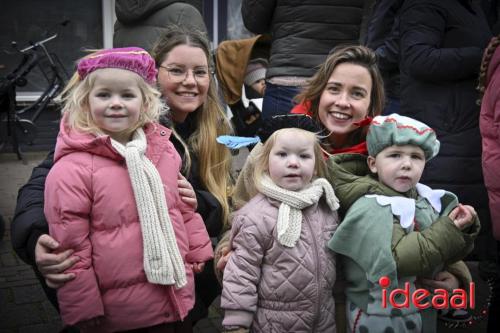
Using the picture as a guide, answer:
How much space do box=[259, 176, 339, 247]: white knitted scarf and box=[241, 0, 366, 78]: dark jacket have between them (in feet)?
4.38

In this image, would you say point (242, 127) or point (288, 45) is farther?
point (242, 127)

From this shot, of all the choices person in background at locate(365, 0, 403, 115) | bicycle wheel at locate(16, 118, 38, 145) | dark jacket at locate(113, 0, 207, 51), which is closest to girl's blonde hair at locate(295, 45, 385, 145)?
dark jacket at locate(113, 0, 207, 51)

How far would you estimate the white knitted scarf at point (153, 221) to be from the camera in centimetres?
215

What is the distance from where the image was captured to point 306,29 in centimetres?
349

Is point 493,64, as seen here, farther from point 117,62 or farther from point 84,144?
point 84,144

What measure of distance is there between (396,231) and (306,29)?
1.68 m

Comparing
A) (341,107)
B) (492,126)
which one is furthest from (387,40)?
(341,107)

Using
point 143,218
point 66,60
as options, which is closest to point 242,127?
point 143,218

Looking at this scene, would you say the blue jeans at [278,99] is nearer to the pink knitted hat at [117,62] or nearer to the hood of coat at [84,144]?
the pink knitted hat at [117,62]

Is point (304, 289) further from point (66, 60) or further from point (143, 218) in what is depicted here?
point (66, 60)

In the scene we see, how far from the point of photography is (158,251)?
2152mm

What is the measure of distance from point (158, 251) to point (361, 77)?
130cm

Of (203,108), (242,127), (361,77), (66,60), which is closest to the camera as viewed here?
(361,77)

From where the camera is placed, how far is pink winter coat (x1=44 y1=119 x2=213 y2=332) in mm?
2070
